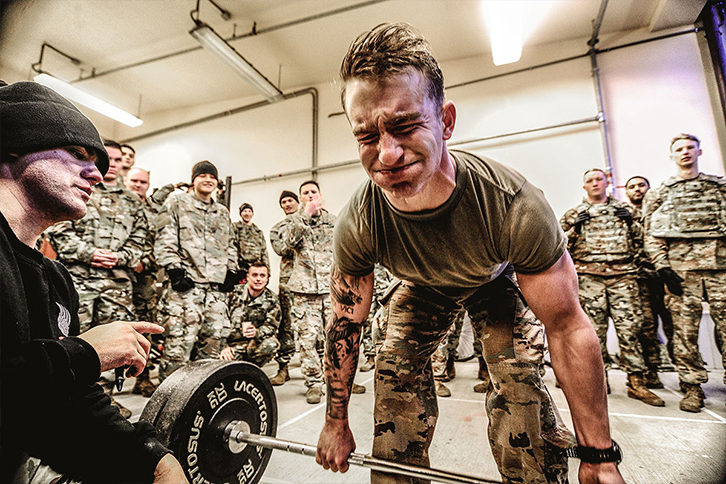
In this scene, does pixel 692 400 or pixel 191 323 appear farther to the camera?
pixel 191 323

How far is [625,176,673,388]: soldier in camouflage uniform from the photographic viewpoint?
3.14m

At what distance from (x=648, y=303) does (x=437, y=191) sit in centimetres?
350

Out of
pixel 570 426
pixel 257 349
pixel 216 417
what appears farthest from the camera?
pixel 257 349

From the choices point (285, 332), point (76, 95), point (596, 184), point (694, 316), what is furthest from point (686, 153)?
point (76, 95)

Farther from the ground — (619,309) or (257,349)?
(619,309)

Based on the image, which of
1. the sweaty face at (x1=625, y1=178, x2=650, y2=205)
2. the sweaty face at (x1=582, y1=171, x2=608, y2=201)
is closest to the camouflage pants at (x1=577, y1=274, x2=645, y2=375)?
the sweaty face at (x1=582, y1=171, x2=608, y2=201)

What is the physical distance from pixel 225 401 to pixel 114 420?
439 millimetres

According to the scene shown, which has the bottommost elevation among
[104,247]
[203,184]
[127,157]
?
[104,247]

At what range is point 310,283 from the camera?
329cm

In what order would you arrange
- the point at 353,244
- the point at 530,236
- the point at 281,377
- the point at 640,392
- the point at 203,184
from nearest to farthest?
the point at 530,236 → the point at 353,244 → the point at 640,392 → the point at 203,184 → the point at 281,377

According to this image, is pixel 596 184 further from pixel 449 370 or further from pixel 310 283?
pixel 310 283

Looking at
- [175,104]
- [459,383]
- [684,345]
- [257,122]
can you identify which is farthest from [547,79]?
[175,104]

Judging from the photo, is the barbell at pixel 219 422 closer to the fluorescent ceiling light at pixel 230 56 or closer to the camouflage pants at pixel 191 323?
the camouflage pants at pixel 191 323

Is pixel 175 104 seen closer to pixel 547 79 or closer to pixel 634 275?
pixel 547 79
